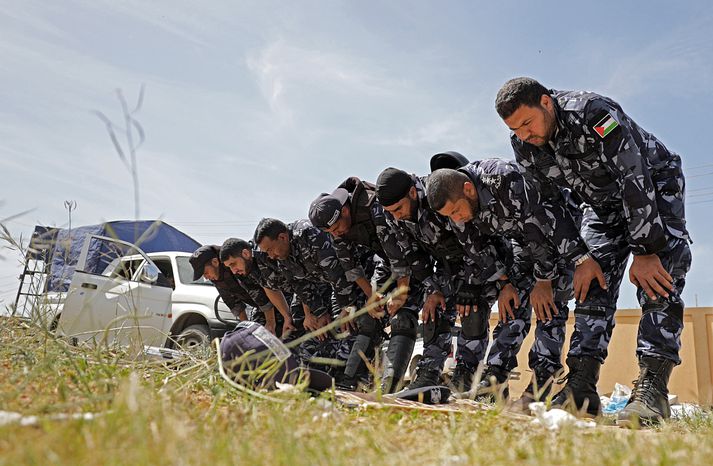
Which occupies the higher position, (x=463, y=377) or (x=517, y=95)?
(x=517, y=95)

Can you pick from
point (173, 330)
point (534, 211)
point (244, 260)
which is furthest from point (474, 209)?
point (173, 330)

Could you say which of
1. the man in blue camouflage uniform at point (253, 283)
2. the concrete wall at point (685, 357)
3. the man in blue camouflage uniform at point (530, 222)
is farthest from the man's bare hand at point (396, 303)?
the concrete wall at point (685, 357)

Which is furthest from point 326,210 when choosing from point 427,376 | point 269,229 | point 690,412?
point 690,412

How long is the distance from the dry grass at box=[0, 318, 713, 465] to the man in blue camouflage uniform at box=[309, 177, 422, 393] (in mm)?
2139

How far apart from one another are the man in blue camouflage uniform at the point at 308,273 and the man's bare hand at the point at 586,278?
2308 millimetres

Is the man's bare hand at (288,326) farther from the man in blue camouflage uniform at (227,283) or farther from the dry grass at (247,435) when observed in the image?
the dry grass at (247,435)

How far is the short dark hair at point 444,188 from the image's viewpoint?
3375 millimetres

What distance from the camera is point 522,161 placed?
135 inches

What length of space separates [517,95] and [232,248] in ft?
12.7

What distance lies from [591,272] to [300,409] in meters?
2.05

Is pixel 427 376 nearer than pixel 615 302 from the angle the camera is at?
No

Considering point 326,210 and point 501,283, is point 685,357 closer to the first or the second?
point 501,283

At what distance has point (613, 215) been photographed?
3.22 m

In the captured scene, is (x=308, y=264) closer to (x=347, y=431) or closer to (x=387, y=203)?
(x=387, y=203)
